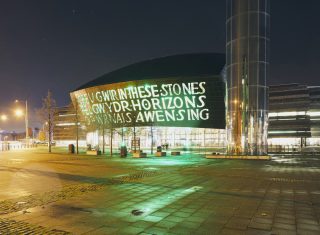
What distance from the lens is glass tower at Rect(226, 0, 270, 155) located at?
3619 centimetres

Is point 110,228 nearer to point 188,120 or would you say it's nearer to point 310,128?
point 188,120

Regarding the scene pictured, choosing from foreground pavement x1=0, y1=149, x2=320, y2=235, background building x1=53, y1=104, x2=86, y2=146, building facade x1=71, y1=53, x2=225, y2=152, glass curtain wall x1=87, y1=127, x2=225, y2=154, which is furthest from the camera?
background building x1=53, y1=104, x2=86, y2=146

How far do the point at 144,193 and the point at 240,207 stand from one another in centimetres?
410

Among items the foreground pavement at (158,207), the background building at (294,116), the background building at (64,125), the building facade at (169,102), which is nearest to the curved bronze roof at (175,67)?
the building facade at (169,102)

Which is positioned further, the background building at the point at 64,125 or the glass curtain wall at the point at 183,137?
the background building at the point at 64,125

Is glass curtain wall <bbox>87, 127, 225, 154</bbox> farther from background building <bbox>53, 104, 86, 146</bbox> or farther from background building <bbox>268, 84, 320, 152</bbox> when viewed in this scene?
background building <bbox>53, 104, 86, 146</bbox>

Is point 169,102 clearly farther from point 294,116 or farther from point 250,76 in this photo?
point 294,116

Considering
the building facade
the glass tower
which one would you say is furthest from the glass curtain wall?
the glass tower

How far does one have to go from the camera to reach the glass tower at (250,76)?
36188 mm

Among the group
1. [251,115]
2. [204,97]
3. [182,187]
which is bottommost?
[182,187]

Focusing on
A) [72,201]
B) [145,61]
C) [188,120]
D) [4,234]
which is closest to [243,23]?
[188,120]

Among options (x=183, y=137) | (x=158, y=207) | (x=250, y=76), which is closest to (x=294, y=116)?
(x=183, y=137)

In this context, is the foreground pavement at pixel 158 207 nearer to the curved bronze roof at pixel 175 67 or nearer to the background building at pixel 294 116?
the curved bronze roof at pixel 175 67

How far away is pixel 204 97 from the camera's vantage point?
5894cm
